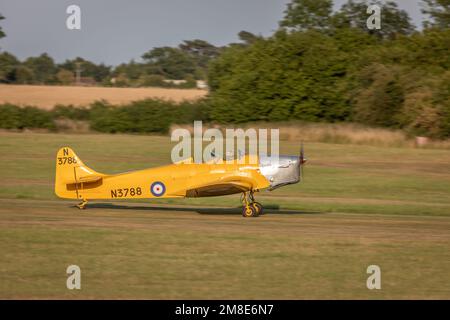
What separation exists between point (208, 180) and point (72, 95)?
159 ft

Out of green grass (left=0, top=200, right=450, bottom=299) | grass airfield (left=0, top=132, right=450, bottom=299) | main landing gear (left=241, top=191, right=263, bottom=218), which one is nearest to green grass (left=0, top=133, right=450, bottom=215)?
grass airfield (left=0, top=132, right=450, bottom=299)

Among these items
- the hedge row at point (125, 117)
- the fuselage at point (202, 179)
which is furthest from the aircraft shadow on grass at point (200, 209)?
the hedge row at point (125, 117)

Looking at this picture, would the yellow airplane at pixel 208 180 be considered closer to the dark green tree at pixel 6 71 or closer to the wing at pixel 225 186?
the wing at pixel 225 186

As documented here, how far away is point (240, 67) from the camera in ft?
163

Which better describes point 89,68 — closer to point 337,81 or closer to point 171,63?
point 171,63

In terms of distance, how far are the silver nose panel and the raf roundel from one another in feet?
8.36

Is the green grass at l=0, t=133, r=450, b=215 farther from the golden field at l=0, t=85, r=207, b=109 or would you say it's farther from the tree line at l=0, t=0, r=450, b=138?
the golden field at l=0, t=85, r=207, b=109

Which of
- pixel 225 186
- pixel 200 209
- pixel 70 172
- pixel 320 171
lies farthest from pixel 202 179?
pixel 320 171
